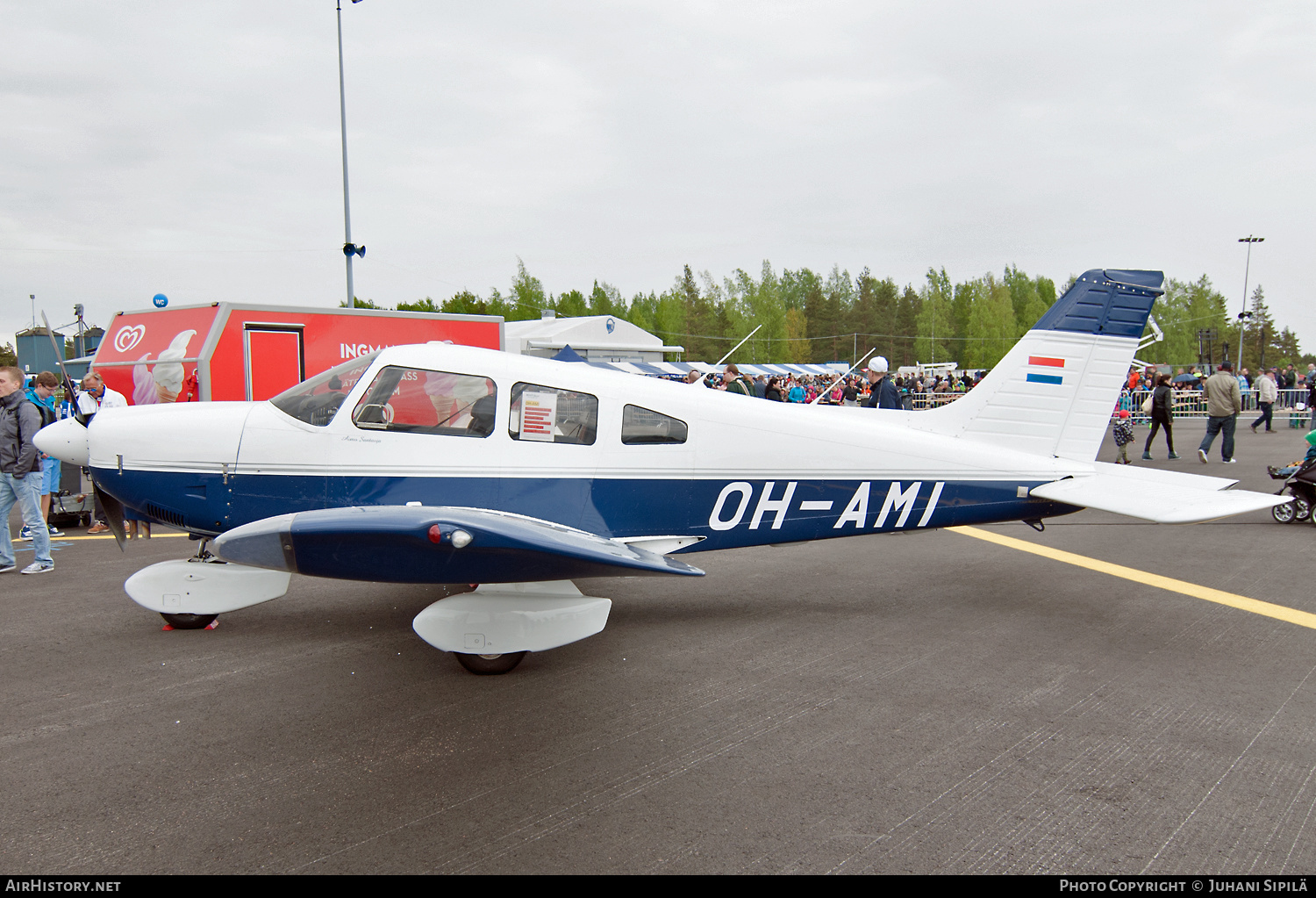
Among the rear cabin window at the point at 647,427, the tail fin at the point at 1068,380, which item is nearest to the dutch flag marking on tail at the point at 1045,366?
the tail fin at the point at 1068,380

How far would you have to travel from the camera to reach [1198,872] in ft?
7.80

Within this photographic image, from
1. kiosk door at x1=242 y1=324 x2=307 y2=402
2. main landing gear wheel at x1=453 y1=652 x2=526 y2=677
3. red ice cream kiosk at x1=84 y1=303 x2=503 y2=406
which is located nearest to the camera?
main landing gear wheel at x1=453 y1=652 x2=526 y2=677

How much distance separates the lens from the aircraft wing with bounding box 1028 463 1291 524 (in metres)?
4.19

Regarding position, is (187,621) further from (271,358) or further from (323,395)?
(271,358)

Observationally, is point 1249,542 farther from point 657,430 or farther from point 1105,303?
point 657,430

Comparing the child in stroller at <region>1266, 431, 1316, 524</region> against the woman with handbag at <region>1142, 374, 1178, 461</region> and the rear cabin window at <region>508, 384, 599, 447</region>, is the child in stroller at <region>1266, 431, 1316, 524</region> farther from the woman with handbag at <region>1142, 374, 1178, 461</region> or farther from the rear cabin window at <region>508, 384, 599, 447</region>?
the rear cabin window at <region>508, 384, 599, 447</region>

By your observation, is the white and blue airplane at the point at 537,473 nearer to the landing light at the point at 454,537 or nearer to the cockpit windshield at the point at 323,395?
the cockpit windshield at the point at 323,395

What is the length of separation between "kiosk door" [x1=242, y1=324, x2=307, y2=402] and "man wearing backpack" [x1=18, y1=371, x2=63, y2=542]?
2254mm

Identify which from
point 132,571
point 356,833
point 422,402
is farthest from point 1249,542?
point 132,571

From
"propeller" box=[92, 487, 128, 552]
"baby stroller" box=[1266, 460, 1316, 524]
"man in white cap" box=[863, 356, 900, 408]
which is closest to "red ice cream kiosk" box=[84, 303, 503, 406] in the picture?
"propeller" box=[92, 487, 128, 552]

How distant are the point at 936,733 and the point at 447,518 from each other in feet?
8.01

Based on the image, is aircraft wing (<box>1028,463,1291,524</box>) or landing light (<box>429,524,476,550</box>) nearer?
landing light (<box>429,524,476,550</box>)

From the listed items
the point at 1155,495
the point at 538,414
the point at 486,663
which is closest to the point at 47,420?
the point at 538,414

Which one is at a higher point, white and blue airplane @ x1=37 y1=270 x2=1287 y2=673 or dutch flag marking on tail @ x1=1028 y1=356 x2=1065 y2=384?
dutch flag marking on tail @ x1=1028 y1=356 x2=1065 y2=384
